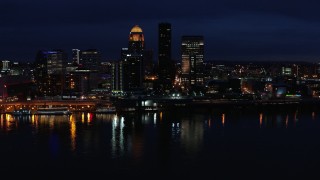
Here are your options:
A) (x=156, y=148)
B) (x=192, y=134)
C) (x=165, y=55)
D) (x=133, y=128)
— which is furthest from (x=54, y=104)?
(x=165, y=55)

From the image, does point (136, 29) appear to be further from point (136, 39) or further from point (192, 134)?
point (192, 134)

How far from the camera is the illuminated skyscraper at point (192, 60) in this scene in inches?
1443

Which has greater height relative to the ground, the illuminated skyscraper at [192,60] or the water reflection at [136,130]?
the illuminated skyscraper at [192,60]

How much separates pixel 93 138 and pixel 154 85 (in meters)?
20.0

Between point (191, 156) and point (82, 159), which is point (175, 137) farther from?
point (82, 159)

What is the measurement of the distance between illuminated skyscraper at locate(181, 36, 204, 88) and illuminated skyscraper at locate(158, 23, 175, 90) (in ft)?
6.19

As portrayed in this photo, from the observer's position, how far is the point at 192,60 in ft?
126

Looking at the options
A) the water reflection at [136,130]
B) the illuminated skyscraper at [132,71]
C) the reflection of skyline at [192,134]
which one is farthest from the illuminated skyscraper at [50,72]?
the reflection of skyline at [192,134]

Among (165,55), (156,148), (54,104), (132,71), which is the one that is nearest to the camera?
(156,148)

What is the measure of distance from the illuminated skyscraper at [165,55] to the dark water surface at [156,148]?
53.9 feet

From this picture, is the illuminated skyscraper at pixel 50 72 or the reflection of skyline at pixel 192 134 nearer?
the reflection of skyline at pixel 192 134

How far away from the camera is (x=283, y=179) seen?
29.3 ft

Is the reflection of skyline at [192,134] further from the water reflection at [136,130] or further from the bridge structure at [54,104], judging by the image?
the bridge structure at [54,104]

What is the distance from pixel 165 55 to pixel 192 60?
4259 millimetres
